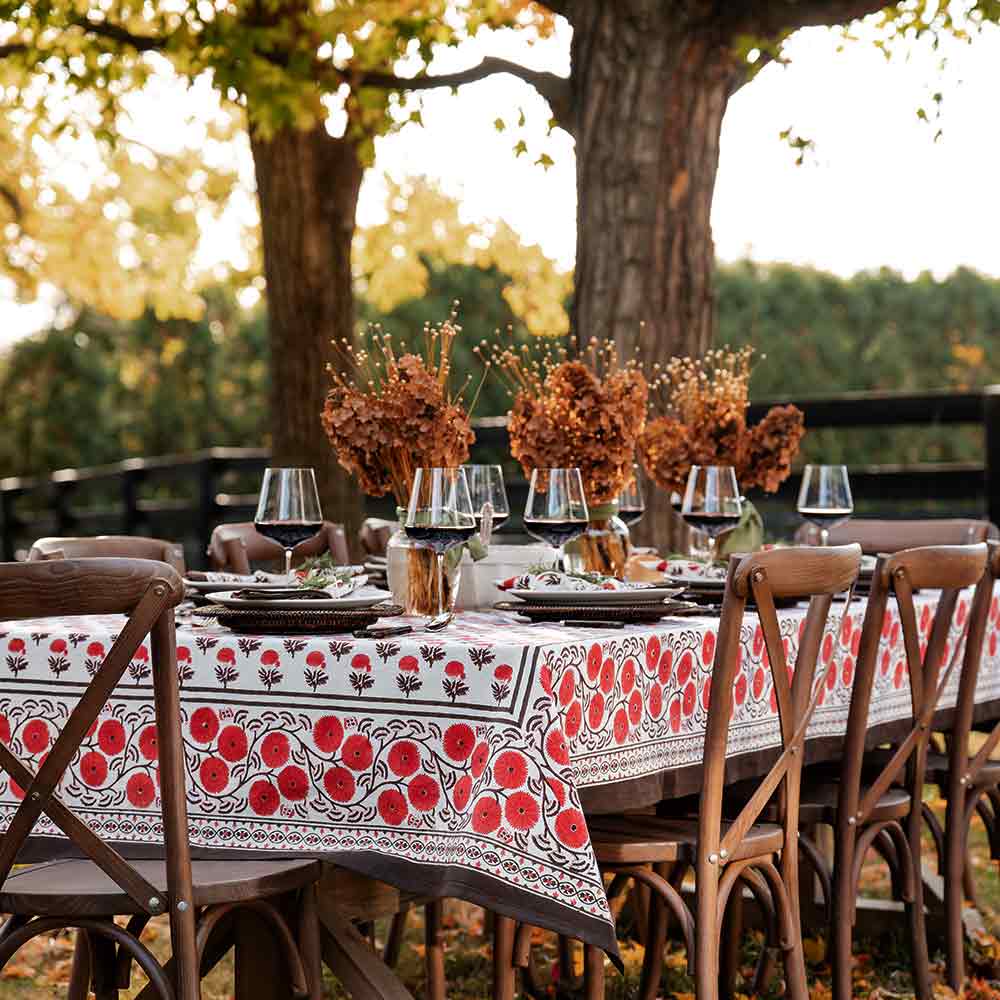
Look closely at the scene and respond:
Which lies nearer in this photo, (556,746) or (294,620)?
(556,746)

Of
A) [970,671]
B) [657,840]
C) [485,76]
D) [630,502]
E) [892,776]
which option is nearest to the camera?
[657,840]

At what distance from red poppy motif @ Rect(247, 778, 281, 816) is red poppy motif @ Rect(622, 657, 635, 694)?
0.60 m

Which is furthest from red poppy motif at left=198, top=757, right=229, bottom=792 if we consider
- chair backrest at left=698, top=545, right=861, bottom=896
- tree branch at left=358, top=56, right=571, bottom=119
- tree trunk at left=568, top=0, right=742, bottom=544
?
tree branch at left=358, top=56, right=571, bottom=119

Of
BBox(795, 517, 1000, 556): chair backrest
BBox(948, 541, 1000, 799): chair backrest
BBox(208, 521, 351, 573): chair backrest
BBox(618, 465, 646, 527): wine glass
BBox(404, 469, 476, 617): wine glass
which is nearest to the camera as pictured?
BBox(404, 469, 476, 617): wine glass

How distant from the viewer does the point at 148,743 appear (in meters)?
2.85

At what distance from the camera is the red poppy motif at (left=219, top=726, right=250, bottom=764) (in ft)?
9.11

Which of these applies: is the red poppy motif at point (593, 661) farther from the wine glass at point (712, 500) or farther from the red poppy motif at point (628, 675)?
the wine glass at point (712, 500)

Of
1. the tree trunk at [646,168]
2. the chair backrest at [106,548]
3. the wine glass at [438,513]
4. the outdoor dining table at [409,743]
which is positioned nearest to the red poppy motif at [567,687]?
the outdoor dining table at [409,743]

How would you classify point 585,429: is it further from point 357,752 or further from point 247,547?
point 357,752

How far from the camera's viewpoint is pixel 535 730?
2.59 meters

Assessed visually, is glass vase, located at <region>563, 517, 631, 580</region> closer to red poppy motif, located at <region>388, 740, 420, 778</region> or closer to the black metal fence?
red poppy motif, located at <region>388, 740, 420, 778</region>

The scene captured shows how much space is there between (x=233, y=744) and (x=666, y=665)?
764 mm

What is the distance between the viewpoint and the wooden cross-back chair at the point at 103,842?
2.40 m

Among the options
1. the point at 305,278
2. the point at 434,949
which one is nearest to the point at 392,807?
the point at 434,949
